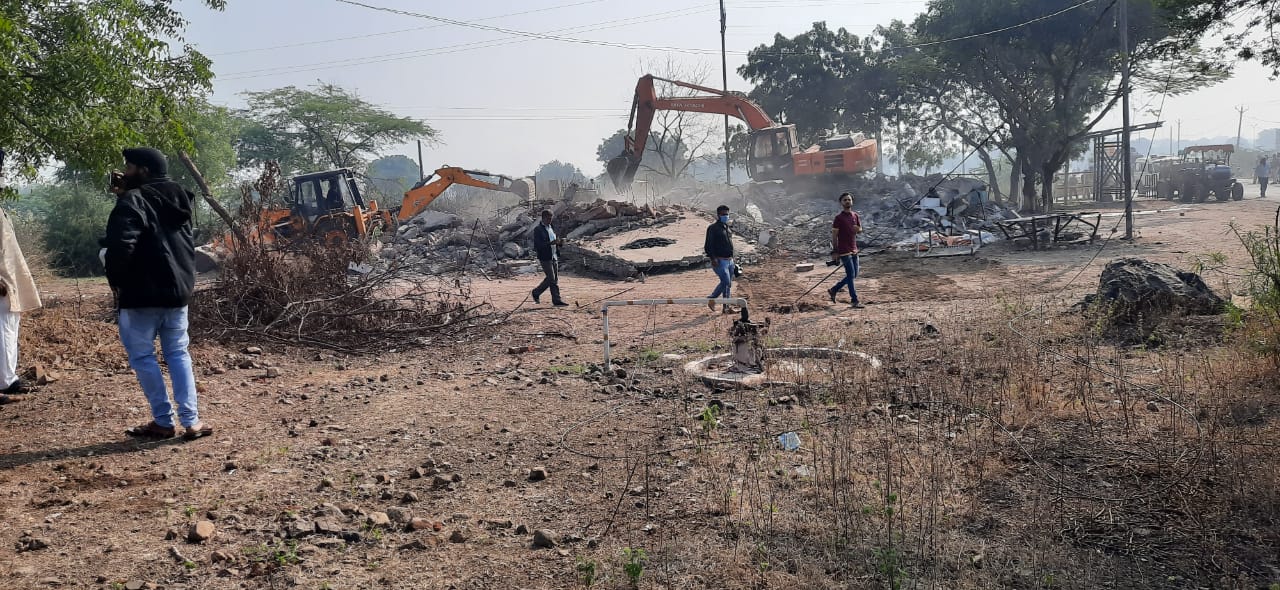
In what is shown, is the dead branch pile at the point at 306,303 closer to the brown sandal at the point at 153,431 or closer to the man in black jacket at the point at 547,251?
the man in black jacket at the point at 547,251

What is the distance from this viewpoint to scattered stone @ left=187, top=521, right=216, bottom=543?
3.48 m

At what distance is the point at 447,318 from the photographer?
30.8ft

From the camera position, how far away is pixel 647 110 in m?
22.9

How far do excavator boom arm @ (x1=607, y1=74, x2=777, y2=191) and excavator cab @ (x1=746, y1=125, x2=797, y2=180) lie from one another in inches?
78.4

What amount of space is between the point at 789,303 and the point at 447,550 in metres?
8.40

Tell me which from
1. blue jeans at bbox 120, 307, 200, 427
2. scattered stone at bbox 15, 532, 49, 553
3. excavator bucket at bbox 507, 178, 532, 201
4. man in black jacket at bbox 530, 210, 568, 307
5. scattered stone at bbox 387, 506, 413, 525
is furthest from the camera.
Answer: excavator bucket at bbox 507, 178, 532, 201

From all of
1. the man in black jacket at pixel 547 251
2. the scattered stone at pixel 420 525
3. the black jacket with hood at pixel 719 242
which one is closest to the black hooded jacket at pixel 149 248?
the scattered stone at pixel 420 525

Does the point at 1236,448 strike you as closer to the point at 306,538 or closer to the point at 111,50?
the point at 306,538

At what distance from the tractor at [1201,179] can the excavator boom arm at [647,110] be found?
54.3ft

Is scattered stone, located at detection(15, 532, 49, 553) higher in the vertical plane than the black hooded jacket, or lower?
lower

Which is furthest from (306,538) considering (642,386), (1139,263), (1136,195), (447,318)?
(1136,195)

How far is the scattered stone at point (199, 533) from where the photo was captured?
348cm

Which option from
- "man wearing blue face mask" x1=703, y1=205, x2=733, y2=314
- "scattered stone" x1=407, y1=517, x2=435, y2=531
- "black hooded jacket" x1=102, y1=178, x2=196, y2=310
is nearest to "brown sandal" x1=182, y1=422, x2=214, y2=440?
"black hooded jacket" x1=102, y1=178, x2=196, y2=310

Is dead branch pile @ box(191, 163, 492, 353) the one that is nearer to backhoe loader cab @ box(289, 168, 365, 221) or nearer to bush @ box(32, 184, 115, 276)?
backhoe loader cab @ box(289, 168, 365, 221)
